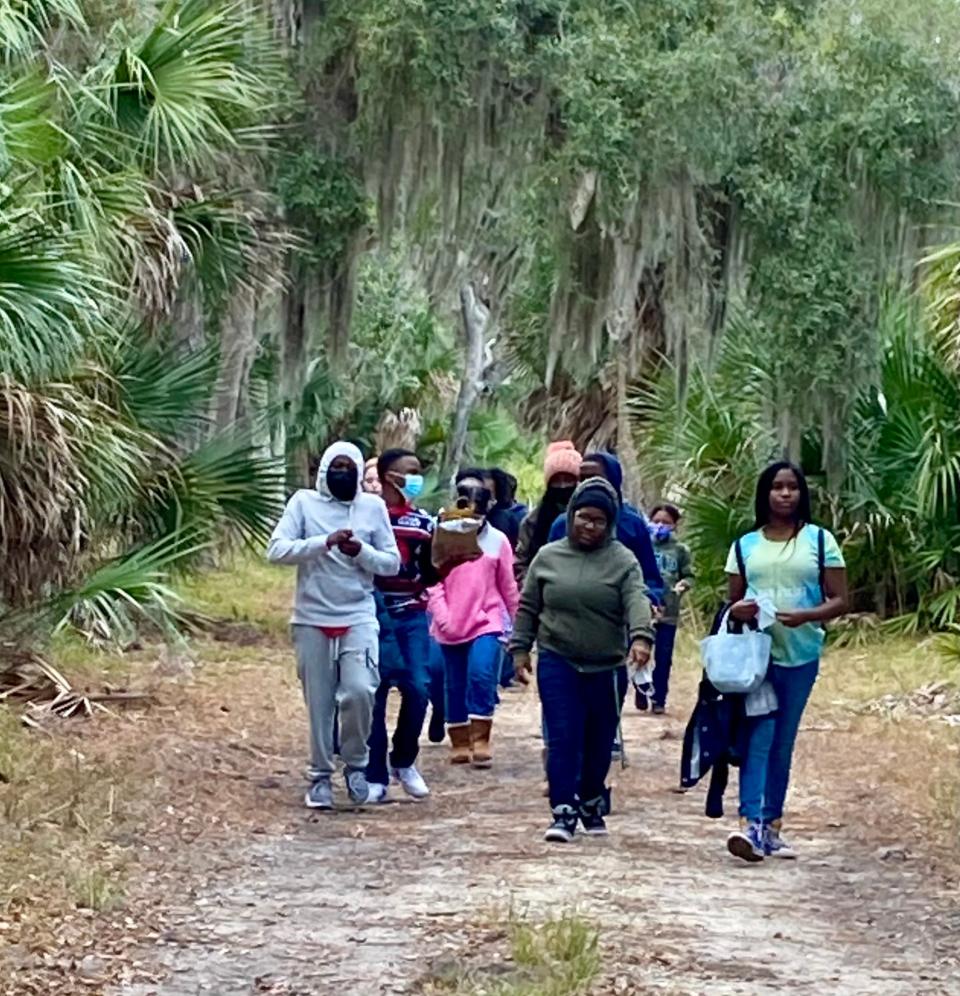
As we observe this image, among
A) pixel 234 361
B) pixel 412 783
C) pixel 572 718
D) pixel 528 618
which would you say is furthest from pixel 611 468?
pixel 234 361

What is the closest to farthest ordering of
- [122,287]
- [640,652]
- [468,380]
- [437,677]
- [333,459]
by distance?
1. [640,652]
2. [333,459]
3. [437,677]
4. [122,287]
5. [468,380]

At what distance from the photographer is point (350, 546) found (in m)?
9.07

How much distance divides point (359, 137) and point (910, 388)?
5259 mm

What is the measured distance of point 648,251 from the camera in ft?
62.0

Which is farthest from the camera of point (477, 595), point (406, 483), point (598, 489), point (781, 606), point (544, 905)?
point (477, 595)

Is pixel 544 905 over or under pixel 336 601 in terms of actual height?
under

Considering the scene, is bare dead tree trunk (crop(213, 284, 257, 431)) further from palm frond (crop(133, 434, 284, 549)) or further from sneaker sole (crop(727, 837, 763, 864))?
sneaker sole (crop(727, 837, 763, 864))

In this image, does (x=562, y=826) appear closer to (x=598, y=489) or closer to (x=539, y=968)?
(x=598, y=489)

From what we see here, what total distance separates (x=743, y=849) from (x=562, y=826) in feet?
2.61

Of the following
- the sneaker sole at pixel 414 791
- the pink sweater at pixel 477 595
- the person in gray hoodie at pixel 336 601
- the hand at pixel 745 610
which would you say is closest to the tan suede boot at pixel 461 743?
the pink sweater at pixel 477 595

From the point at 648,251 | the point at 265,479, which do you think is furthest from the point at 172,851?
the point at 648,251

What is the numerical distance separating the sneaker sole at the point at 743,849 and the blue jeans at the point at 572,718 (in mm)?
740

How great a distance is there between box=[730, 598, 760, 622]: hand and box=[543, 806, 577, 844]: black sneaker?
1.10 metres

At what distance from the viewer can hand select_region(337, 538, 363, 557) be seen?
29.7 ft
